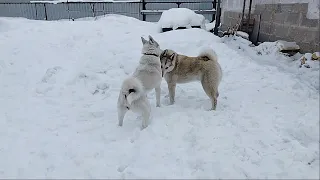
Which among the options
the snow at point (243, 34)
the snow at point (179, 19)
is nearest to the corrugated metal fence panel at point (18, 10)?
the snow at point (179, 19)

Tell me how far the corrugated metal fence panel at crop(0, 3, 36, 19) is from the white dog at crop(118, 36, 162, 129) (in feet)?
39.7

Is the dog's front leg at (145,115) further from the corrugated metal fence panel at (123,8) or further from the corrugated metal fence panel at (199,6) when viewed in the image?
the corrugated metal fence panel at (123,8)

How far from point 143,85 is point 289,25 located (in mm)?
3915

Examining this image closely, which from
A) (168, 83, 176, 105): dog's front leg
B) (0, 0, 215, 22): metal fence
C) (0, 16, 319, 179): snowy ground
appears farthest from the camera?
(0, 0, 215, 22): metal fence

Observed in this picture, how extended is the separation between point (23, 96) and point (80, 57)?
2.05 m

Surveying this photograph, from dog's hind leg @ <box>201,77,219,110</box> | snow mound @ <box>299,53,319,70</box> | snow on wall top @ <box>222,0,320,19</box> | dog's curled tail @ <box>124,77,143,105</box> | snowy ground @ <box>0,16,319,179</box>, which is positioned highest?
snow on wall top @ <box>222,0,320,19</box>

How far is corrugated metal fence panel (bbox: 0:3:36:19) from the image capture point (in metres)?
14.0

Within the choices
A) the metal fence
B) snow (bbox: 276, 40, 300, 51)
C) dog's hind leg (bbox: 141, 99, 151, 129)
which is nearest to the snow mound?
snow (bbox: 276, 40, 300, 51)

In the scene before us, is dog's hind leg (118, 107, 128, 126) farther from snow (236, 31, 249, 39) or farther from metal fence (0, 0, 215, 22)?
metal fence (0, 0, 215, 22)

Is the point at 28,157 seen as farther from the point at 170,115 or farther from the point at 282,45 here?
the point at 282,45

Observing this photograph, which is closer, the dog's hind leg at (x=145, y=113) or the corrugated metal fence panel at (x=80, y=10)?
the dog's hind leg at (x=145, y=113)

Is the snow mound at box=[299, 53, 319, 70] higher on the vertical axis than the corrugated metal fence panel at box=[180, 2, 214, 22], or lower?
lower

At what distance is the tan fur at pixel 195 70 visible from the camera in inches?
178

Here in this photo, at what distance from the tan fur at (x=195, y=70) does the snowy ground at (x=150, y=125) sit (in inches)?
15.0
